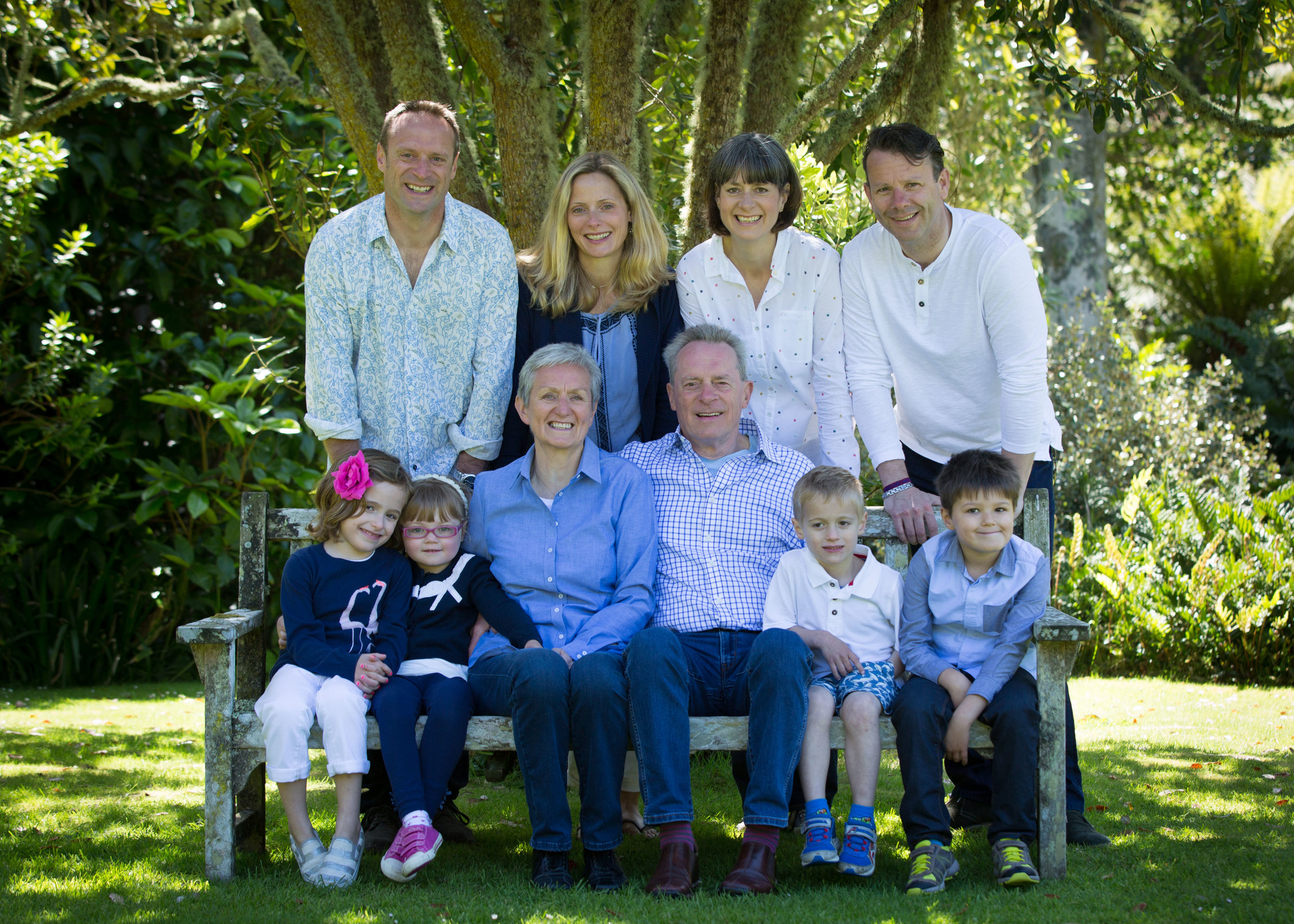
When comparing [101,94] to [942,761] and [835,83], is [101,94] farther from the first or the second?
[942,761]

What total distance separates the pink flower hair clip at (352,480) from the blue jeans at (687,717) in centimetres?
92

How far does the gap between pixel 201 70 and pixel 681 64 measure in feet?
12.3

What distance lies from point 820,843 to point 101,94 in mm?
4954

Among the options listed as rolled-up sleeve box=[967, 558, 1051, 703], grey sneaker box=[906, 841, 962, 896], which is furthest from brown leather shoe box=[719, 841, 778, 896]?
rolled-up sleeve box=[967, 558, 1051, 703]

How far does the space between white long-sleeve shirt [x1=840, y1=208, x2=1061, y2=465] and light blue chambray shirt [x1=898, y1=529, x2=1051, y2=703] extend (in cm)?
41

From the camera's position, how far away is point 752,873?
9.30 ft

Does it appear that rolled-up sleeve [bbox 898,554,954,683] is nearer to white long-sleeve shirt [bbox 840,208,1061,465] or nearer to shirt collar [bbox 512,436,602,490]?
white long-sleeve shirt [bbox 840,208,1061,465]

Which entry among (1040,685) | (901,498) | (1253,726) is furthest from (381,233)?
(1253,726)

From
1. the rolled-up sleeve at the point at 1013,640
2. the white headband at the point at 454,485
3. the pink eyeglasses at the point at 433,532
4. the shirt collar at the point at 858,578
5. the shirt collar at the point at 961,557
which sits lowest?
the rolled-up sleeve at the point at 1013,640

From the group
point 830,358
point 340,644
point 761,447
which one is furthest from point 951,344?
point 340,644

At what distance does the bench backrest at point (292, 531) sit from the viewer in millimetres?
3434

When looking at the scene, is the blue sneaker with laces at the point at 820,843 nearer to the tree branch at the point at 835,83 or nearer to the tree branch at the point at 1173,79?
the tree branch at the point at 835,83

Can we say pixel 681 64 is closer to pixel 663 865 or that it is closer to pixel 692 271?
pixel 692 271

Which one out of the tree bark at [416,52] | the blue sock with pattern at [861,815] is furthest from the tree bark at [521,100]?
the blue sock with pattern at [861,815]
